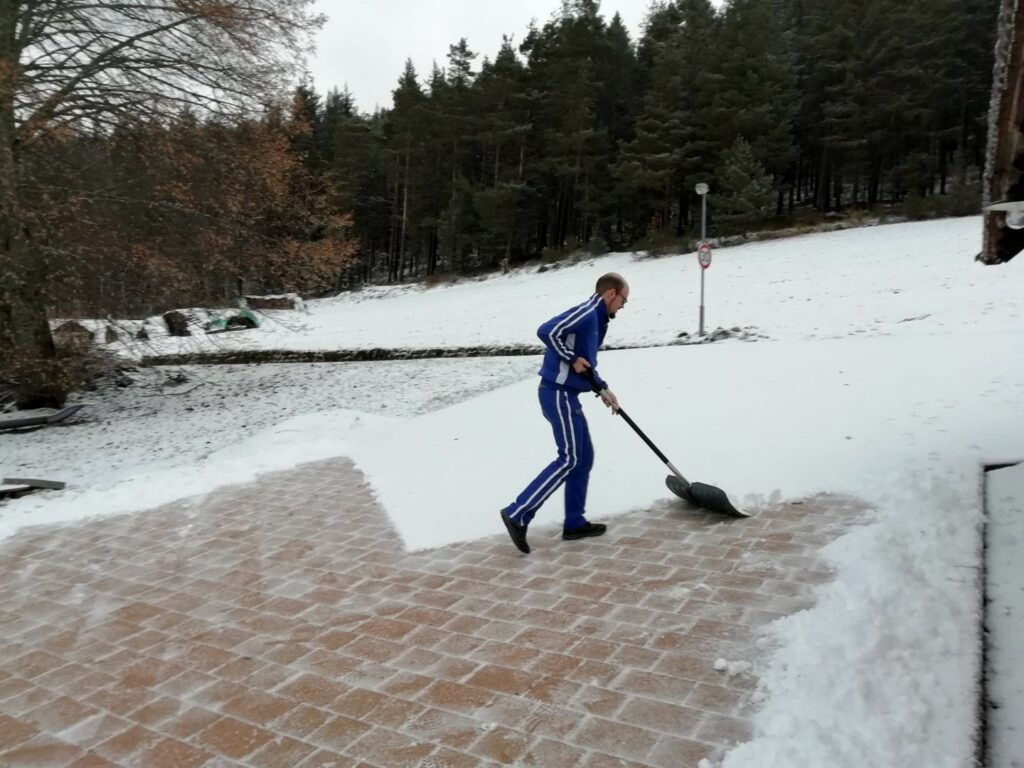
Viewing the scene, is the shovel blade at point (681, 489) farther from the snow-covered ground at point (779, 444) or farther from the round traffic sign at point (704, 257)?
the round traffic sign at point (704, 257)

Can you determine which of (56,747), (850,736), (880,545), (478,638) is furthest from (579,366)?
(56,747)

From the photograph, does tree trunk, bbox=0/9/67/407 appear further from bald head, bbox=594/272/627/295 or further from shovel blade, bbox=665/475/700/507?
shovel blade, bbox=665/475/700/507

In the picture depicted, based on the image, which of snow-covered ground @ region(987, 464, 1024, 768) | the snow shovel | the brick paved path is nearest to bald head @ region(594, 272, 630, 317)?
the snow shovel

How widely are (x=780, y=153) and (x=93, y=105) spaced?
2912 centimetres

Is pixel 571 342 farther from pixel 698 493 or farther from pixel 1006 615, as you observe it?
pixel 1006 615

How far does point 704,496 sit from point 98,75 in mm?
11177

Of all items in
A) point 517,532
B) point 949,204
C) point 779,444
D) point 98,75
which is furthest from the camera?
point 949,204

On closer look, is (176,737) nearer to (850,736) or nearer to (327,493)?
(850,736)

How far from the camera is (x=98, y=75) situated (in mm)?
10758

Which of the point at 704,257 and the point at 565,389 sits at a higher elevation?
the point at 704,257

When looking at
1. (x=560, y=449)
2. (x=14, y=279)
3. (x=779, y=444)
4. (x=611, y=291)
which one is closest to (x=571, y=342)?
(x=611, y=291)

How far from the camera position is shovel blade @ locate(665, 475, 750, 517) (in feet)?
16.3

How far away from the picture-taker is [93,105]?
10.4 m

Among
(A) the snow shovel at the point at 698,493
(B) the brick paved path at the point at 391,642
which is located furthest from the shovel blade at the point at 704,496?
(B) the brick paved path at the point at 391,642
